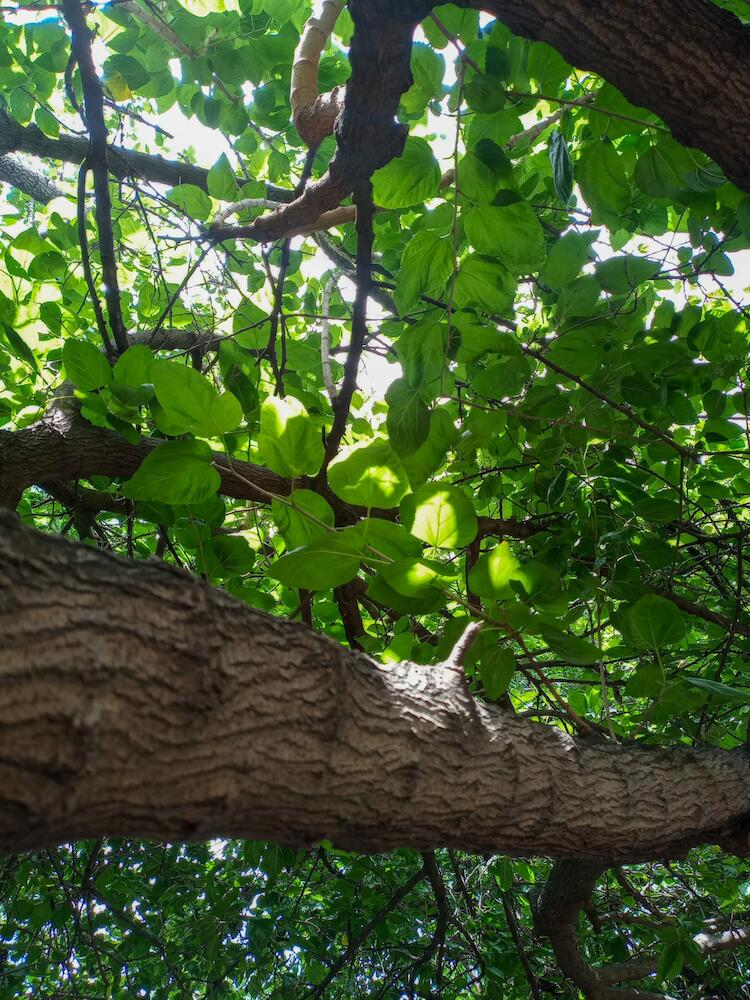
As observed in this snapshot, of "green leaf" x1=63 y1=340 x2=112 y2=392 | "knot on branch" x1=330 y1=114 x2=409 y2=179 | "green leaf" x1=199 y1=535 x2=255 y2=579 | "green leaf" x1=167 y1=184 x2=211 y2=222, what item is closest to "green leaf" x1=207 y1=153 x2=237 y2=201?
"green leaf" x1=167 y1=184 x2=211 y2=222

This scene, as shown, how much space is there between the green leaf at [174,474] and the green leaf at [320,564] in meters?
0.25

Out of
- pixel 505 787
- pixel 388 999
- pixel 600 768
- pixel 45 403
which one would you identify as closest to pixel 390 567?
pixel 505 787

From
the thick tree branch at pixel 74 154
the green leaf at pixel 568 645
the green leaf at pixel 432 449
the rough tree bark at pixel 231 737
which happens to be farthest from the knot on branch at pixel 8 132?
the green leaf at pixel 568 645

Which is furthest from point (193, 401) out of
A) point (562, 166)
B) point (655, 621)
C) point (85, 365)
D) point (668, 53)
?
point (668, 53)

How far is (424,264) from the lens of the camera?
130 cm

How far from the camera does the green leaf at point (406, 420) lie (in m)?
1.09

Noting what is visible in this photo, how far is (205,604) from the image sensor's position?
0.72 m

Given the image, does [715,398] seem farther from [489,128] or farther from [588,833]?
[588,833]

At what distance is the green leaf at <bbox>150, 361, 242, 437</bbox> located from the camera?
1022 mm

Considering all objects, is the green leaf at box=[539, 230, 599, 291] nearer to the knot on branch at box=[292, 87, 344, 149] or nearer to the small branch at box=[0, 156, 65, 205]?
the knot on branch at box=[292, 87, 344, 149]

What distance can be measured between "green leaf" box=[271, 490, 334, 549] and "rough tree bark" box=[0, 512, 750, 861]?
29 cm

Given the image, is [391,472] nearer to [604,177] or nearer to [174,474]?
[174,474]

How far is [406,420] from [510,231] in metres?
0.43

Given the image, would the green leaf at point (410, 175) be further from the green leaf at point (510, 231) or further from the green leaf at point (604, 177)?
the green leaf at point (604, 177)
